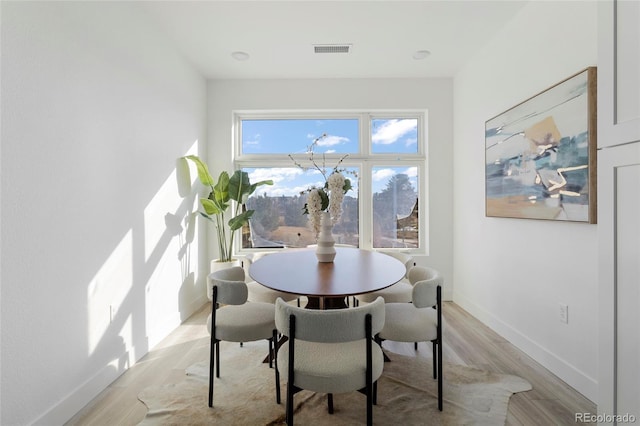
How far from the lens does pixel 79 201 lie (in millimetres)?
1771

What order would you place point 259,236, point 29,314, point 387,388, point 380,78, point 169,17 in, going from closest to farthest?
point 29,314 < point 387,388 < point 169,17 < point 380,78 < point 259,236

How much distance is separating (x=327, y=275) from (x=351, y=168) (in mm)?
2423

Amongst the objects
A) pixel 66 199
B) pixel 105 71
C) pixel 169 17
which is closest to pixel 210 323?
pixel 66 199

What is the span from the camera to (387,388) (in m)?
1.92

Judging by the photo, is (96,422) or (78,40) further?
(78,40)

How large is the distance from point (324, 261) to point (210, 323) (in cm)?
87

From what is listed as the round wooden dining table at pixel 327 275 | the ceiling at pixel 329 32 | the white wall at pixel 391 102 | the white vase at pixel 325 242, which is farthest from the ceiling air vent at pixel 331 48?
the round wooden dining table at pixel 327 275

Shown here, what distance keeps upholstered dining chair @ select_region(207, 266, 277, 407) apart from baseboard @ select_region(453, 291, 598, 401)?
2030 mm

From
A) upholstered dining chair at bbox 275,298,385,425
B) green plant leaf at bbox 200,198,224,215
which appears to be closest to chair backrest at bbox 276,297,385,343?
upholstered dining chair at bbox 275,298,385,425

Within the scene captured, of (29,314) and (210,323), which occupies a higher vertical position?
(29,314)

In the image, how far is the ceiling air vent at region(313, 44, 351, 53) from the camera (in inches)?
116

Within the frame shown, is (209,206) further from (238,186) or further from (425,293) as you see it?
(425,293)

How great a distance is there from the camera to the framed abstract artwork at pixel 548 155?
1.85 metres

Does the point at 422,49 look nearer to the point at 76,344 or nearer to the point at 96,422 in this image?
the point at 76,344
